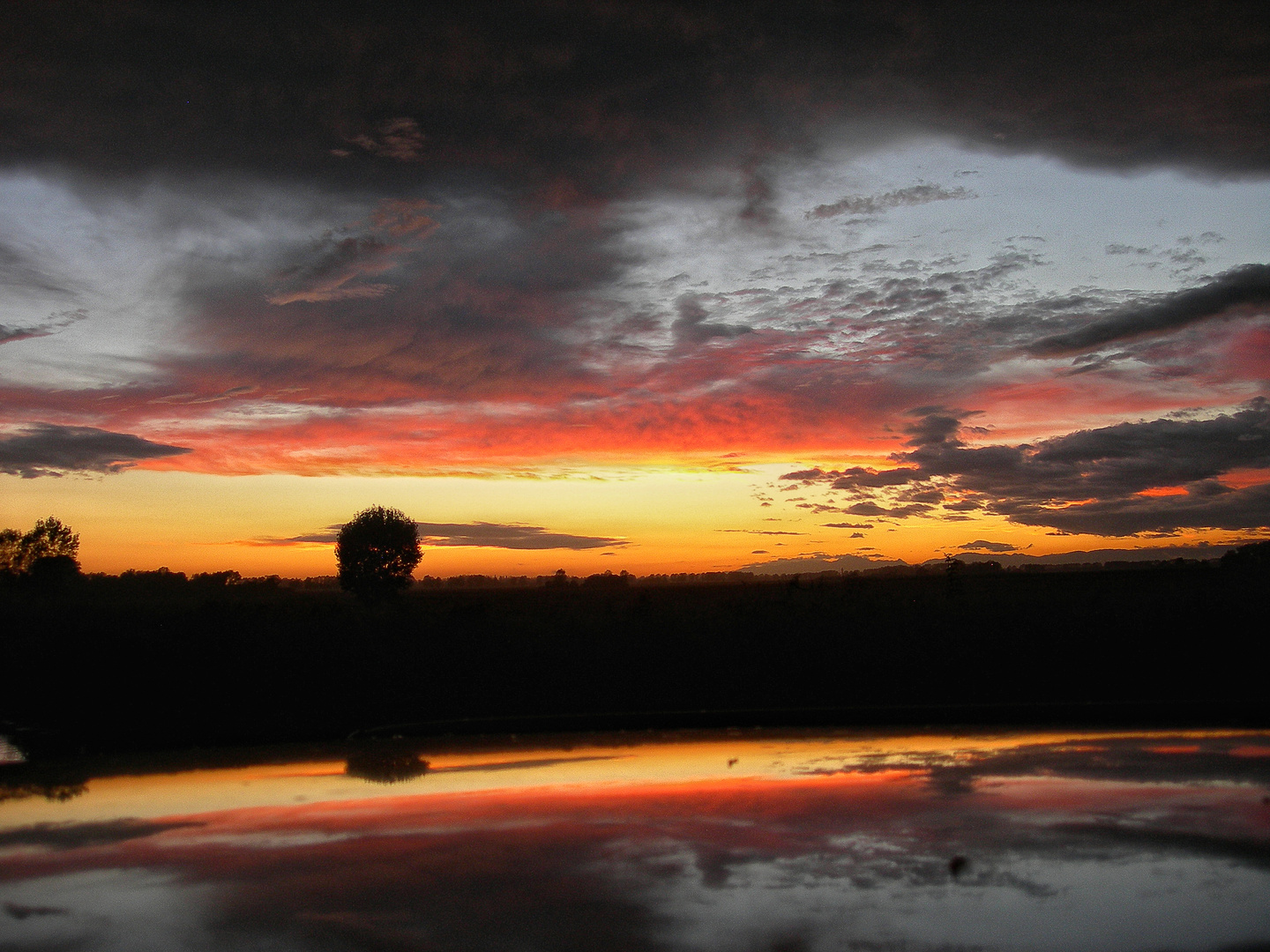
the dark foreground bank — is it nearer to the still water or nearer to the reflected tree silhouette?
the reflected tree silhouette

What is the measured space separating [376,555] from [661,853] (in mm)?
76722

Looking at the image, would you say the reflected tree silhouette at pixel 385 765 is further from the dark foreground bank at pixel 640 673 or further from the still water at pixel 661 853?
the dark foreground bank at pixel 640 673

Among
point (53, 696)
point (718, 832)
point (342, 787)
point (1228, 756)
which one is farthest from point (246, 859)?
point (53, 696)

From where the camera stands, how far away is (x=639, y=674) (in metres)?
22.7

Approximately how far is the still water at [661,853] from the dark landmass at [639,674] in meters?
4.93

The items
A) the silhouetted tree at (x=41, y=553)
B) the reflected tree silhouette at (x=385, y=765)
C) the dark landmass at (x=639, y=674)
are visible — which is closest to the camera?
the reflected tree silhouette at (x=385, y=765)

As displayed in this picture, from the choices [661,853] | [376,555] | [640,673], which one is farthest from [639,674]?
[376,555]

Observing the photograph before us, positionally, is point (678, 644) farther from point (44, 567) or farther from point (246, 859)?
point (44, 567)

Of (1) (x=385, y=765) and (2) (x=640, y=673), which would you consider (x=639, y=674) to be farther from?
(1) (x=385, y=765)

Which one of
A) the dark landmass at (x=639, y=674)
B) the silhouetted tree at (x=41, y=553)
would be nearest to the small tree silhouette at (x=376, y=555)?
the silhouetted tree at (x=41, y=553)

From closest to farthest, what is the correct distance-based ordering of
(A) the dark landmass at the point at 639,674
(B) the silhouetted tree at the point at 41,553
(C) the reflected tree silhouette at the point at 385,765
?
(C) the reflected tree silhouette at the point at 385,765
(A) the dark landmass at the point at 639,674
(B) the silhouetted tree at the point at 41,553

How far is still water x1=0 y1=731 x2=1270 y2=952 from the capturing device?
6219 mm

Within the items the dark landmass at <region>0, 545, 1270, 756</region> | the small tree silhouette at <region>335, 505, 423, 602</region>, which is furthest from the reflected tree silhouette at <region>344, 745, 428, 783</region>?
the small tree silhouette at <region>335, 505, 423, 602</region>

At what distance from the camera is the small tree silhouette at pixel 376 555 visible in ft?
264
